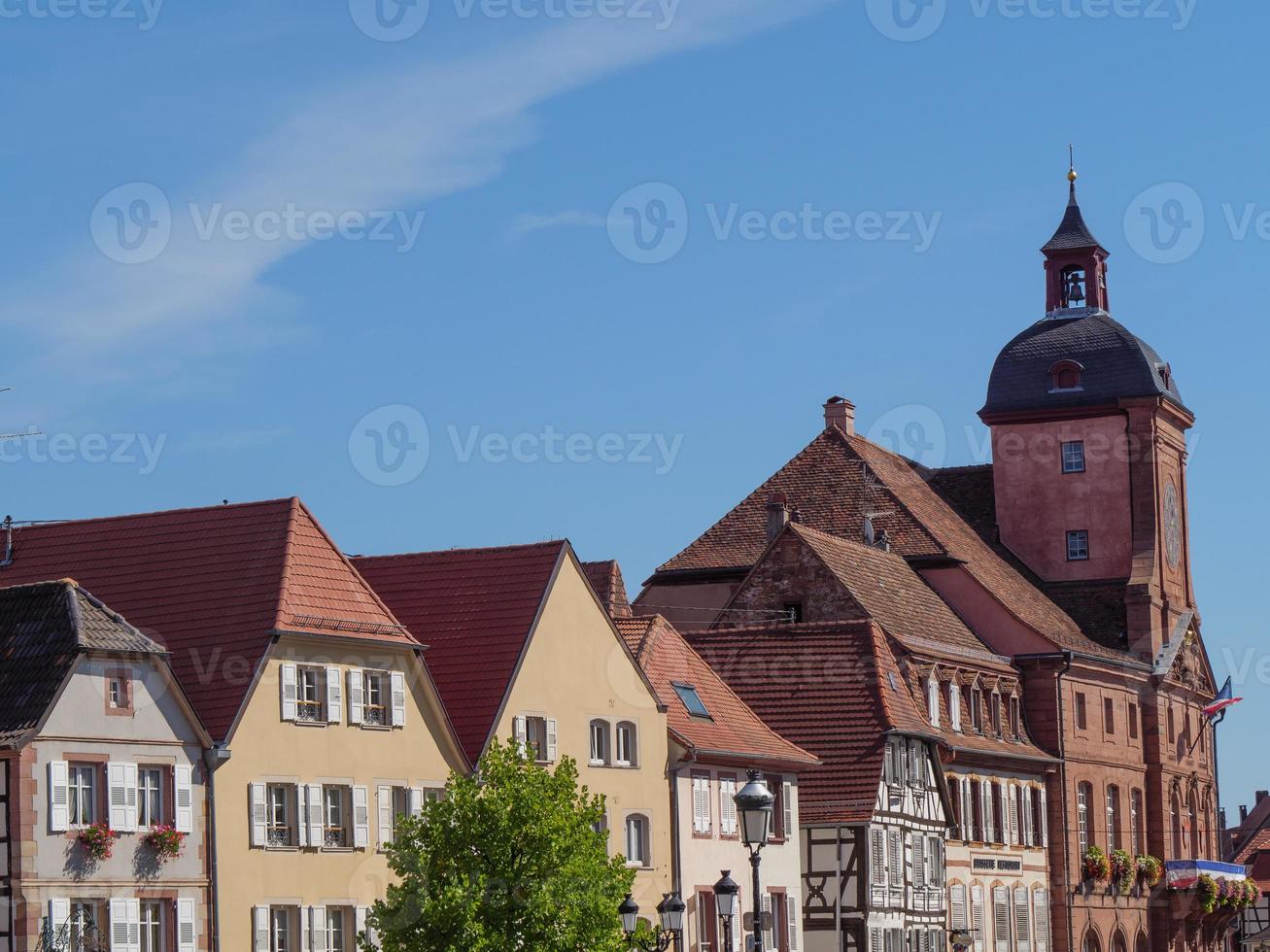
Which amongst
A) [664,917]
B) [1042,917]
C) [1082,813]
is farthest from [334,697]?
[1082,813]

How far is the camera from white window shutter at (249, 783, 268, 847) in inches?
1937

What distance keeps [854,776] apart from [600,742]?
388 inches

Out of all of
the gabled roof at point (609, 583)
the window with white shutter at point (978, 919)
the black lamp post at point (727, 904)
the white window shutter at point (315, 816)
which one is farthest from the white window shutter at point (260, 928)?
the window with white shutter at point (978, 919)

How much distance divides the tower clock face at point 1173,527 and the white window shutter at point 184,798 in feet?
170

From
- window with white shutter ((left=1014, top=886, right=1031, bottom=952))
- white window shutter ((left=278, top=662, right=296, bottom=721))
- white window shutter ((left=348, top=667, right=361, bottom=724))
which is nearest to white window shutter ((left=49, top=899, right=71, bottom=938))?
white window shutter ((left=278, top=662, right=296, bottom=721))

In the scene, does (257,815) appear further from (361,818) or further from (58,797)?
(58,797)

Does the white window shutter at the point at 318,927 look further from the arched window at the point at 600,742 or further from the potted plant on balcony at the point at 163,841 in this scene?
the arched window at the point at 600,742

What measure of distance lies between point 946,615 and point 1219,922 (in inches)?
887

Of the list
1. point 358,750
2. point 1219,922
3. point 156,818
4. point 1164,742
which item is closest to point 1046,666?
point 1164,742

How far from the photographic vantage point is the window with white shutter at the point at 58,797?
45.4 m

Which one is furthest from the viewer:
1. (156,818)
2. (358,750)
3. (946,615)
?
(946,615)

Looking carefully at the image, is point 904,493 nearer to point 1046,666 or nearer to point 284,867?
point 1046,666

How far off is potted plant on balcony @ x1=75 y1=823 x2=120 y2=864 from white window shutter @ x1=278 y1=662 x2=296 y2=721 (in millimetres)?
4905

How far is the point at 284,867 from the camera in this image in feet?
163
